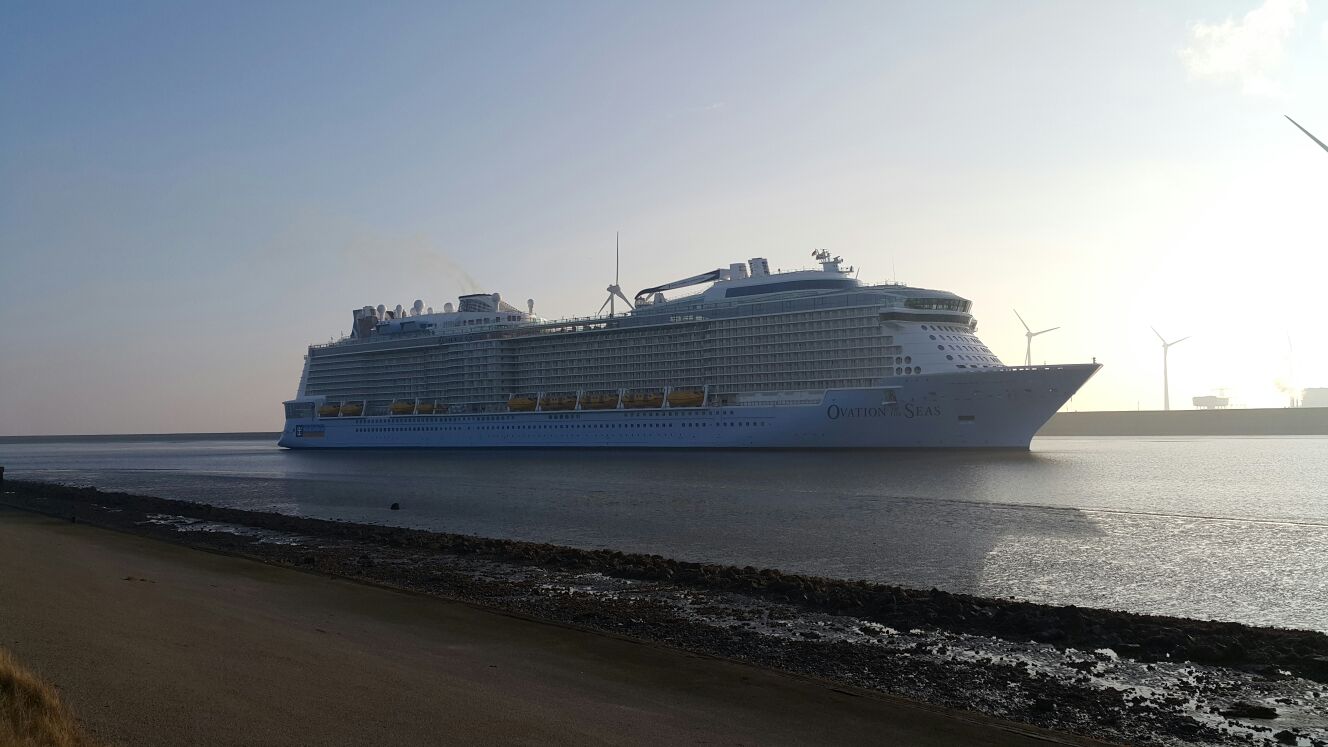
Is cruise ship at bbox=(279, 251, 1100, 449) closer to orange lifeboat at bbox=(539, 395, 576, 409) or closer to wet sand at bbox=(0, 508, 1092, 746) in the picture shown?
orange lifeboat at bbox=(539, 395, 576, 409)

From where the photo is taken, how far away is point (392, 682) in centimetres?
915

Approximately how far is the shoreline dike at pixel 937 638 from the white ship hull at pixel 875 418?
1720 inches

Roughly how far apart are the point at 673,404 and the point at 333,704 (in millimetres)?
66338

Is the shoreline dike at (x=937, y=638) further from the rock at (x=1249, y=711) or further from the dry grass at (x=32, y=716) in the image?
the dry grass at (x=32, y=716)

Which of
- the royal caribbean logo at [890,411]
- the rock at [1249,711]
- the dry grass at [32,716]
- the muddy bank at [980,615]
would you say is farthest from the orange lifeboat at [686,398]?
the dry grass at [32,716]

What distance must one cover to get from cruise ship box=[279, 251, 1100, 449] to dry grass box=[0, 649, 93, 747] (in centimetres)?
5912

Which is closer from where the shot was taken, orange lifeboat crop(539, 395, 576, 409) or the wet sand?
the wet sand

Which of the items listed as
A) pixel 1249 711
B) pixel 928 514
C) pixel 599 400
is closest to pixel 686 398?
pixel 599 400

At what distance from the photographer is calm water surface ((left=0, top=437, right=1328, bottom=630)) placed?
19.1 metres

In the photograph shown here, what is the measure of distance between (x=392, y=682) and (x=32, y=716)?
347 centimetres

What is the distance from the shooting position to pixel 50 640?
9.55m

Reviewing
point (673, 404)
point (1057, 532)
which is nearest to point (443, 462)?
point (673, 404)

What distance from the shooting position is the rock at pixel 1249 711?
32.4 feet

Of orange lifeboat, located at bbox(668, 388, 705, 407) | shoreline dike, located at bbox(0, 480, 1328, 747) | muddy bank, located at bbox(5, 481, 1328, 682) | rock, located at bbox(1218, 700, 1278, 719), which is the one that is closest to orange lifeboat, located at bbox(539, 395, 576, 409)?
orange lifeboat, located at bbox(668, 388, 705, 407)
